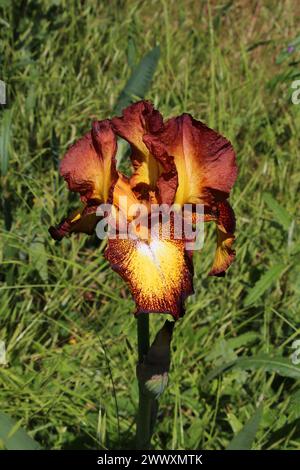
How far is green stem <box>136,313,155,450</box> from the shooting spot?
1.04 m

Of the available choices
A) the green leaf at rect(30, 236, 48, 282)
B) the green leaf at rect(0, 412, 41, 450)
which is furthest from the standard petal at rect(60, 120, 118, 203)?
the green leaf at rect(30, 236, 48, 282)

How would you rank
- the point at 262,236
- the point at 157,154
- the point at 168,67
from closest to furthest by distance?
1. the point at 157,154
2. the point at 262,236
3. the point at 168,67

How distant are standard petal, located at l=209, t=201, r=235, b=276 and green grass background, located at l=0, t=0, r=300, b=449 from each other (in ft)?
1.04

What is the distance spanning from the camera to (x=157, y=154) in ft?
3.05

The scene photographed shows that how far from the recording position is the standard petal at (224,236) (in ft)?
3.19

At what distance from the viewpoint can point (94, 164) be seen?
0.97m

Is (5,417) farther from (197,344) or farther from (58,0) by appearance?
(58,0)

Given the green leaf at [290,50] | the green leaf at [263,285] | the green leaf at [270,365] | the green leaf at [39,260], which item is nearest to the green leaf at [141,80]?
the green leaf at [290,50]

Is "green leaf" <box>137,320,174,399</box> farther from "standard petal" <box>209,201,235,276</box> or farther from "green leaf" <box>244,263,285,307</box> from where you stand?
"green leaf" <box>244,263,285,307</box>

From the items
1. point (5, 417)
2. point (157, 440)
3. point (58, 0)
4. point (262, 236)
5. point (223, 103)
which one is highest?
point (58, 0)

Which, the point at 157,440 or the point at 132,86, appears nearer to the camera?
the point at 157,440

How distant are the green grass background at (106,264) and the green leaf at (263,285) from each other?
20 millimetres
